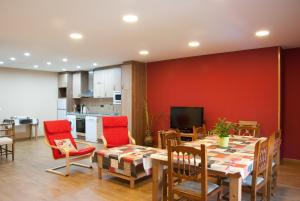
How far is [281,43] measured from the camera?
4.51 m

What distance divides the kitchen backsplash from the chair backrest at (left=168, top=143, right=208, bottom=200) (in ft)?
17.9

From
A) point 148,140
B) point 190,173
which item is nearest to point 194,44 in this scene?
point 190,173

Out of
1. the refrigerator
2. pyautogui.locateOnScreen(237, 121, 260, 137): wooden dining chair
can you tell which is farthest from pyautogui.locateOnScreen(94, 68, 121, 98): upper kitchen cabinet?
pyautogui.locateOnScreen(237, 121, 260, 137): wooden dining chair

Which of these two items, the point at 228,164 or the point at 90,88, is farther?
the point at 90,88

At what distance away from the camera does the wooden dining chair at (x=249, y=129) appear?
13.8 feet

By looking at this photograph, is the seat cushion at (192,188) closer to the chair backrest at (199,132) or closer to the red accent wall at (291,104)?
the chair backrest at (199,132)

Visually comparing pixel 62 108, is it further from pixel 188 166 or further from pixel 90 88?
pixel 188 166

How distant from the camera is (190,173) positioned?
238 cm

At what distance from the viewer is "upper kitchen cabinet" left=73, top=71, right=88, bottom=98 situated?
8602mm

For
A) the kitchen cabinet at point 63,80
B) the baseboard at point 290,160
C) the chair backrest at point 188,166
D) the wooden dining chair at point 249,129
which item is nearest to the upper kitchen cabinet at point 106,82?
the kitchen cabinet at point 63,80

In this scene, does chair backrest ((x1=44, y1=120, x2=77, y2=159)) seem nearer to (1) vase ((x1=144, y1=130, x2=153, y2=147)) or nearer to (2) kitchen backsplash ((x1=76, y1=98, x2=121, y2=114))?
(1) vase ((x1=144, y1=130, x2=153, y2=147))

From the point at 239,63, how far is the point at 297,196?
2.93m

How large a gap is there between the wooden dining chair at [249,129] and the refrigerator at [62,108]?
635 cm

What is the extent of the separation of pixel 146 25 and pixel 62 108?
6.64 meters
